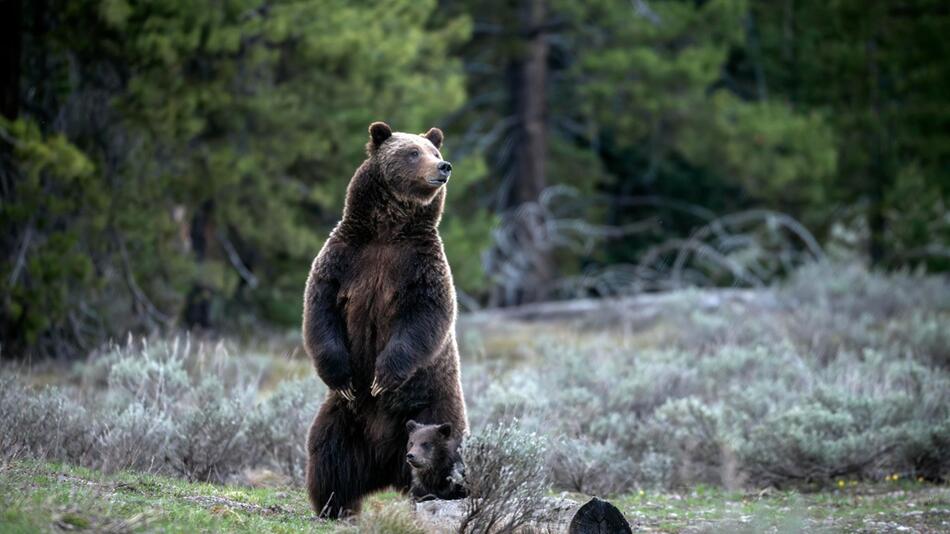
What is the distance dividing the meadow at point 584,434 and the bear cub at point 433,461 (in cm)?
21

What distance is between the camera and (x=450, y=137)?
2041 cm

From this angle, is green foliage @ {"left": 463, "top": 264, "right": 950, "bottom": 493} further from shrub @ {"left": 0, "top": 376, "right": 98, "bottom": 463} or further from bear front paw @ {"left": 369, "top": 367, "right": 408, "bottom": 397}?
shrub @ {"left": 0, "top": 376, "right": 98, "bottom": 463}

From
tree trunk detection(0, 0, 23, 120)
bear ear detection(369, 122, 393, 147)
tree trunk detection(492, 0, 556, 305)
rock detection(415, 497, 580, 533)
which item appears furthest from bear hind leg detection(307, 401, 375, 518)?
tree trunk detection(492, 0, 556, 305)

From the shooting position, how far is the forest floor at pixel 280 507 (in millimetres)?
4918

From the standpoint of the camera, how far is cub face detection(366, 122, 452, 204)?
635 cm

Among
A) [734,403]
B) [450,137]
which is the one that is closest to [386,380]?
[734,403]

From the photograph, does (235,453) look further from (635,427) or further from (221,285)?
(221,285)

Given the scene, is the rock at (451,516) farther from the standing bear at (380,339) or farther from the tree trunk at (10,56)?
the tree trunk at (10,56)

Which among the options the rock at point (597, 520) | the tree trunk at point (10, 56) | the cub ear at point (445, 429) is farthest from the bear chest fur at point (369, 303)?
the tree trunk at point (10, 56)

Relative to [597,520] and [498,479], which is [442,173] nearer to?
[498,479]

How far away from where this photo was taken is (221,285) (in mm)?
13570

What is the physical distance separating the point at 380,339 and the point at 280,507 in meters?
1.10

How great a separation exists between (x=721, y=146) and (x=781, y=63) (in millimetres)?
5159

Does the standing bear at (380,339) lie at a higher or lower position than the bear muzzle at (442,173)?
lower
